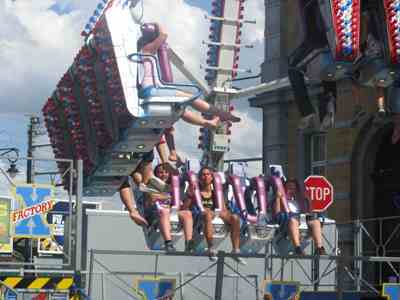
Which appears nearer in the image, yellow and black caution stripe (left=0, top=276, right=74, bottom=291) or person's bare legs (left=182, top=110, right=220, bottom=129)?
person's bare legs (left=182, top=110, right=220, bottom=129)

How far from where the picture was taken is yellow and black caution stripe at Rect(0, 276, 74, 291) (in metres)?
16.9

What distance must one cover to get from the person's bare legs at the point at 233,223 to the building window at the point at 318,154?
497 inches

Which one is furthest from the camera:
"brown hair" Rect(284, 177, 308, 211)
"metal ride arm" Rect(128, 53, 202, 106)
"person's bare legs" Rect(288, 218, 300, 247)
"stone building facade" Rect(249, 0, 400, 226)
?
"stone building facade" Rect(249, 0, 400, 226)

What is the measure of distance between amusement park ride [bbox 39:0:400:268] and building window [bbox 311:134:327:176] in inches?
450

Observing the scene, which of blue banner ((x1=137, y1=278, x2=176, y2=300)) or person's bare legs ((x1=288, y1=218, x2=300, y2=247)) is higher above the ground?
person's bare legs ((x1=288, y1=218, x2=300, y2=247))

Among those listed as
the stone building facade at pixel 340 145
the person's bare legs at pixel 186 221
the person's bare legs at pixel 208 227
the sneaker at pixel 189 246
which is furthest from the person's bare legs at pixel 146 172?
the stone building facade at pixel 340 145

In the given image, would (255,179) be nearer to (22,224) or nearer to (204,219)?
(204,219)

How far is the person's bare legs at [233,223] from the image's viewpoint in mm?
18109

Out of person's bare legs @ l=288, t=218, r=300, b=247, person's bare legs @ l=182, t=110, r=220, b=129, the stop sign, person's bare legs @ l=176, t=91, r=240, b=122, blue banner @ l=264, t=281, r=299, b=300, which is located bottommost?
blue banner @ l=264, t=281, r=299, b=300

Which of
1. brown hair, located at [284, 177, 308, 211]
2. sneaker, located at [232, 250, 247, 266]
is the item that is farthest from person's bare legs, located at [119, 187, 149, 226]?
brown hair, located at [284, 177, 308, 211]

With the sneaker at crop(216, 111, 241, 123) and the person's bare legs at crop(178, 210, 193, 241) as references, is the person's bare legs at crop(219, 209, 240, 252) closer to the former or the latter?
the person's bare legs at crop(178, 210, 193, 241)

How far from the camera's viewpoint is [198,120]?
1598 centimetres

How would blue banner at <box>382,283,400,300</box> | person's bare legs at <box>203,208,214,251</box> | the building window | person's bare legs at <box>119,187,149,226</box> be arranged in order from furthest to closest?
the building window → blue banner at <box>382,283,400,300</box> → person's bare legs at <box>203,208,214,251</box> → person's bare legs at <box>119,187,149,226</box>

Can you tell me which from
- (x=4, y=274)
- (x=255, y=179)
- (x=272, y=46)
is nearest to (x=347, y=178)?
(x=272, y=46)
